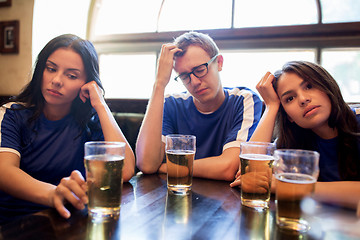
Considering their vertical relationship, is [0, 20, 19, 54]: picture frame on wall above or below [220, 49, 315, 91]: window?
above

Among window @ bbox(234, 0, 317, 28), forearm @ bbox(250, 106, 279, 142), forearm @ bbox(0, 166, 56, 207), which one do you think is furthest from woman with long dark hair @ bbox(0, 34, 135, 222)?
window @ bbox(234, 0, 317, 28)

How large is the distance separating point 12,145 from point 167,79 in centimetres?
88

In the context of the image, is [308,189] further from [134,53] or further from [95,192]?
[134,53]

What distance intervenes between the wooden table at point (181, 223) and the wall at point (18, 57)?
2.93 m

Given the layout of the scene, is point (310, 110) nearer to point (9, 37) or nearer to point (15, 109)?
point (15, 109)

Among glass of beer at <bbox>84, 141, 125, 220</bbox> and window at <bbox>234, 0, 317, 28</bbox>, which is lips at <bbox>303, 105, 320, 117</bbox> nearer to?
glass of beer at <bbox>84, 141, 125, 220</bbox>

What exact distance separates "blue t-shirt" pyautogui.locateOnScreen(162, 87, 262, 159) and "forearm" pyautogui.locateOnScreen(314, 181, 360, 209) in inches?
25.8

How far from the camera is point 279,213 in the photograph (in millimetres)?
675

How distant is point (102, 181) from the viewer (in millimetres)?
713

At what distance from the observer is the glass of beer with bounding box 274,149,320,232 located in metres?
0.64

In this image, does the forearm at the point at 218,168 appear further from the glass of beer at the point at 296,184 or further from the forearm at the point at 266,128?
the glass of beer at the point at 296,184

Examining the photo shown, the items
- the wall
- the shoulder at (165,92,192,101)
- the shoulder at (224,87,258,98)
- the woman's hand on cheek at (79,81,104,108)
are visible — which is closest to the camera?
the woman's hand on cheek at (79,81,104,108)

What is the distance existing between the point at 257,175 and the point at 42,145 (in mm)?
1126

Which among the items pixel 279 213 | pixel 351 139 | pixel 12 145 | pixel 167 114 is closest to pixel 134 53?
pixel 167 114
